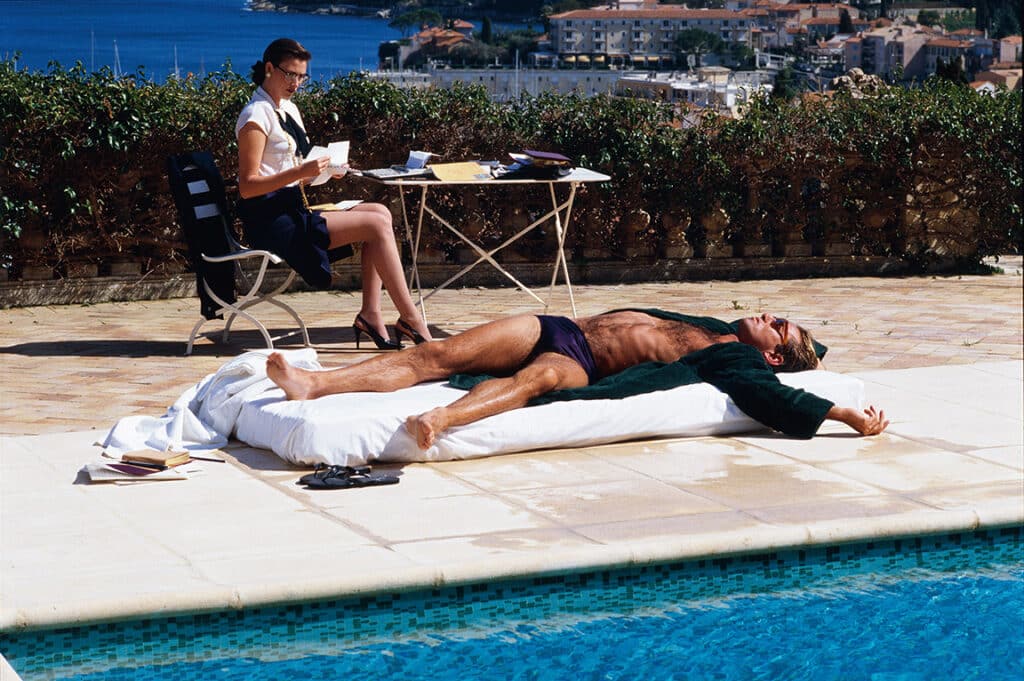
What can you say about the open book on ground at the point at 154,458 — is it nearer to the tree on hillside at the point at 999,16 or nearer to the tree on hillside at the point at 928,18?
the tree on hillside at the point at 928,18

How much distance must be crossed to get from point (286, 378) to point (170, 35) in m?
6.53

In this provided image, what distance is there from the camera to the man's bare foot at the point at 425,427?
5.32 m

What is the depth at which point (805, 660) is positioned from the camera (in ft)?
13.5

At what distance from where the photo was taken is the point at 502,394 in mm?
5602

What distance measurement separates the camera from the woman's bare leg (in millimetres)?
7387

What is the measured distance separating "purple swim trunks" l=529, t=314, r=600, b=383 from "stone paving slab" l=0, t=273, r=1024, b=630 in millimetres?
376

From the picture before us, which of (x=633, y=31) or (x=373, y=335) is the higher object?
(x=633, y=31)

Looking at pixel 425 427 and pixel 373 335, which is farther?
pixel 373 335

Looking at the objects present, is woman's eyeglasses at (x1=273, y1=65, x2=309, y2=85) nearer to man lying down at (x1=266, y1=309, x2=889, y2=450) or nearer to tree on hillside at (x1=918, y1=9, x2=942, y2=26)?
man lying down at (x1=266, y1=309, x2=889, y2=450)

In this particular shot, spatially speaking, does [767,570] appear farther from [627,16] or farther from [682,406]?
[627,16]

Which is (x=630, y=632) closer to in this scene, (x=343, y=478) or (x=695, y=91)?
(x=343, y=478)

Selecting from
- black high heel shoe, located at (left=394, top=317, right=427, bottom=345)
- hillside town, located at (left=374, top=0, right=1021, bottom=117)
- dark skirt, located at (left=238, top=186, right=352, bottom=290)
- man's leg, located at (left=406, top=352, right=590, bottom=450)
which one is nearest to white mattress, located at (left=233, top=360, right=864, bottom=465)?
man's leg, located at (left=406, top=352, right=590, bottom=450)

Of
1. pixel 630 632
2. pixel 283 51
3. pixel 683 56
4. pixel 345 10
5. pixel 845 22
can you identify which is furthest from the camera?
pixel 845 22

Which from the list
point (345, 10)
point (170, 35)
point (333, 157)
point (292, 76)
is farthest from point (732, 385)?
point (345, 10)
